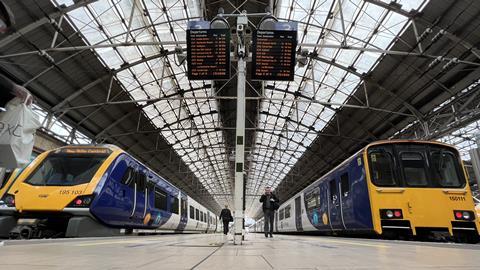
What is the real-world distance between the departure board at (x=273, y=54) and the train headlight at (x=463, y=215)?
506 cm

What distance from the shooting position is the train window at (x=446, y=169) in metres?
7.04

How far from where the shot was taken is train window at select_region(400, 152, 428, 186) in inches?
278

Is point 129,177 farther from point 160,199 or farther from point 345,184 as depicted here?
point 345,184

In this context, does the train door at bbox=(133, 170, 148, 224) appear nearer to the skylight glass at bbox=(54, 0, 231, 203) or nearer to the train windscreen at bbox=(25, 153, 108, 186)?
the train windscreen at bbox=(25, 153, 108, 186)

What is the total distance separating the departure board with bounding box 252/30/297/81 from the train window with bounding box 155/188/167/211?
5.55 m

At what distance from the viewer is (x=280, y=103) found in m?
22.9

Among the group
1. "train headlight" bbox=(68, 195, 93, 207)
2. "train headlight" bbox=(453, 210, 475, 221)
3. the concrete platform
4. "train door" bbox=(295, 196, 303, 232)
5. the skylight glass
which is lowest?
the concrete platform

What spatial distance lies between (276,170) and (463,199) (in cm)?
3128

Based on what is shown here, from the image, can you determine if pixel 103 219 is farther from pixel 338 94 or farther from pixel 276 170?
pixel 276 170

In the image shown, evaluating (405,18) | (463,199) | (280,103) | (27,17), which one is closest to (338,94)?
(280,103)

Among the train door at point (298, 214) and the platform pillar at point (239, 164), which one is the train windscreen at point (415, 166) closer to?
the platform pillar at point (239, 164)

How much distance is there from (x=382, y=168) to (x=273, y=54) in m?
3.89

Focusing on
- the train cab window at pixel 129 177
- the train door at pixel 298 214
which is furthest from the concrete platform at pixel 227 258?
the train door at pixel 298 214

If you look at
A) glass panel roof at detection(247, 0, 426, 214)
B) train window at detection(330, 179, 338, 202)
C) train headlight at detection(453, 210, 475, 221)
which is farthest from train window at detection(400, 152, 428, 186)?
glass panel roof at detection(247, 0, 426, 214)
